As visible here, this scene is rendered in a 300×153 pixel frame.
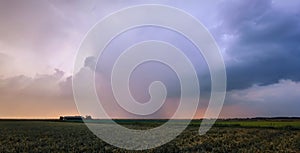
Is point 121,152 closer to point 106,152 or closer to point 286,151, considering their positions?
point 106,152

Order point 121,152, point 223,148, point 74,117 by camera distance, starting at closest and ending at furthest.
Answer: point 121,152, point 223,148, point 74,117

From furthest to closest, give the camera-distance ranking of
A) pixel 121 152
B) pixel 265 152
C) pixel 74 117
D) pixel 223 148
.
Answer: pixel 74 117, pixel 223 148, pixel 265 152, pixel 121 152

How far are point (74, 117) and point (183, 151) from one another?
173 m

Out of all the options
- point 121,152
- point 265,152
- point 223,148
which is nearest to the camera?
point 121,152

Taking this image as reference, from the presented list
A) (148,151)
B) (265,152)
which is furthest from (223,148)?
(148,151)

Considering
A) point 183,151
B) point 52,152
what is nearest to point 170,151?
point 183,151

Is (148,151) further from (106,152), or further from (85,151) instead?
(85,151)

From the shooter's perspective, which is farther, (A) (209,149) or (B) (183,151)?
(A) (209,149)

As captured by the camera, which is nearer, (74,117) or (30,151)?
(30,151)

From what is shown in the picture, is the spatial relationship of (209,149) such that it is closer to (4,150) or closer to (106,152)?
(106,152)

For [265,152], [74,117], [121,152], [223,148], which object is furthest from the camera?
[74,117]

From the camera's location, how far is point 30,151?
23.5m

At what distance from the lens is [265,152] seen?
24.4 m

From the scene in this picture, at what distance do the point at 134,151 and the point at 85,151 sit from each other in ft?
12.0
